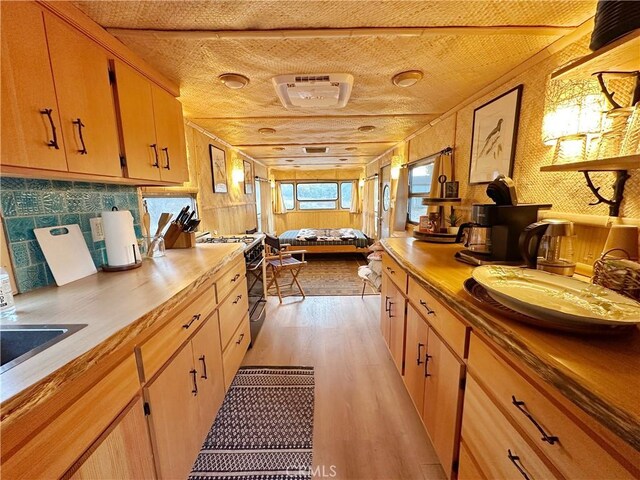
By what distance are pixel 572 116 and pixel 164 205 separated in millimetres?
2926

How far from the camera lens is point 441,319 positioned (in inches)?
44.5

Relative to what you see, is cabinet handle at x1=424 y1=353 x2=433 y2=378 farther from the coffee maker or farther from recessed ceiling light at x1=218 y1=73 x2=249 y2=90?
recessed ceiling light at x1=218 y1=73 x2=249 y2=90

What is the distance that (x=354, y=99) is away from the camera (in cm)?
202

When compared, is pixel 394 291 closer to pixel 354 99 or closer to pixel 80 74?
pixel 354 99

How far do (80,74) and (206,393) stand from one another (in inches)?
63.5

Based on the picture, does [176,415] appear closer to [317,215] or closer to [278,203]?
[278,203]

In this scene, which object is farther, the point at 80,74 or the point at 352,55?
the point at 352,55

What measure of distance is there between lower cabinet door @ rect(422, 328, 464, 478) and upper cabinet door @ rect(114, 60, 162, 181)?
5.86ft

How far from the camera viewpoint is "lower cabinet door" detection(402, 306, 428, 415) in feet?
4.46

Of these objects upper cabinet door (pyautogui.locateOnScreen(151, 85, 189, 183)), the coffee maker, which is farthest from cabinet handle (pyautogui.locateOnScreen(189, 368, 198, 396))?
the coffee maker

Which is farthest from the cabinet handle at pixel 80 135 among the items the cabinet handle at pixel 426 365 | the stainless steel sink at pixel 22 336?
the cabinet handle at pixel 426 365

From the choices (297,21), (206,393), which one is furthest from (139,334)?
(297,21)

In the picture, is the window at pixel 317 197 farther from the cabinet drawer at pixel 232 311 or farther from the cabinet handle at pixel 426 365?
the cabinet handle at pixel 426 365

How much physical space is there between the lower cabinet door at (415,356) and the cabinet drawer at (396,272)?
0.17m
